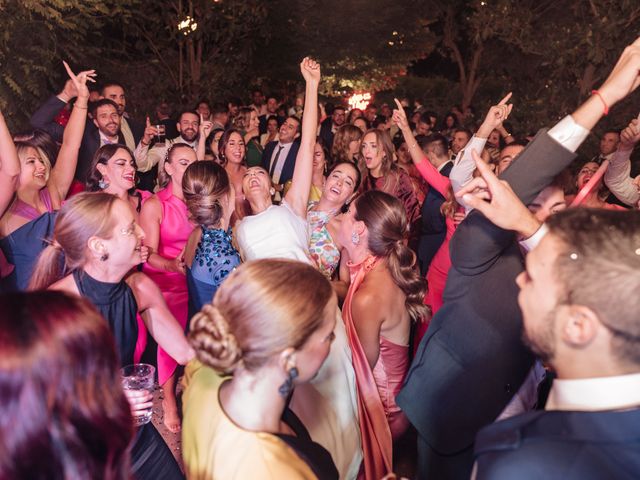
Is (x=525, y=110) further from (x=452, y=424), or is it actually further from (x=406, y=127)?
(x=452, y=424)

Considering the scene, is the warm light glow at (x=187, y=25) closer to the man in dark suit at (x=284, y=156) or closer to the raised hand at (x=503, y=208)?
the man in dark suit at (x=284, y=156)

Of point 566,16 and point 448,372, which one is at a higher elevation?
point 566,16

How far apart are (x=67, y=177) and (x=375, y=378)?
2254mm

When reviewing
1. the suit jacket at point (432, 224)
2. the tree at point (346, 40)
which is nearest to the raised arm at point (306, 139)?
the suit jacket at point (432, 224)

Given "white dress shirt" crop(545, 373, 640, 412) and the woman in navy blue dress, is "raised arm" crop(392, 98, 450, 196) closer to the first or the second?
Answer: the woman in navy blue dress

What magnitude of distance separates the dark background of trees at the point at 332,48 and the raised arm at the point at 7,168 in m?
3.37

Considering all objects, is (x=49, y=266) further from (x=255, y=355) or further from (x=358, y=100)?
(x=358, y=100)

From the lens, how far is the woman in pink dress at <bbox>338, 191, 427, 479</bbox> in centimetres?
233

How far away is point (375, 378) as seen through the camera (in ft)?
8.17

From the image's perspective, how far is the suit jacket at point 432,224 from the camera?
4273 mm

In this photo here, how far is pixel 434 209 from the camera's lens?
14.1 ft

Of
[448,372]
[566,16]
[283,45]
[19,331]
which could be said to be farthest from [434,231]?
[283,45]

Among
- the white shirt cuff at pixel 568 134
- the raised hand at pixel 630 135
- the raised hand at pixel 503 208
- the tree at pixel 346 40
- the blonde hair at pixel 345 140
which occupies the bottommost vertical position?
the raised hand at pixel 503 208

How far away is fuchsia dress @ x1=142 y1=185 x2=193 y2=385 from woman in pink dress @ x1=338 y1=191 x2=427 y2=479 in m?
1.37
